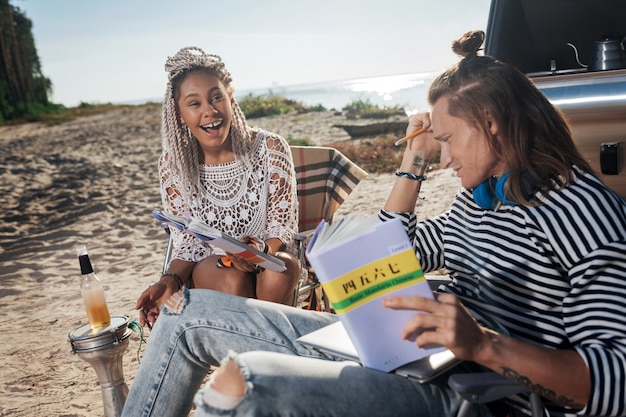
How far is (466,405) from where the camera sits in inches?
65.2

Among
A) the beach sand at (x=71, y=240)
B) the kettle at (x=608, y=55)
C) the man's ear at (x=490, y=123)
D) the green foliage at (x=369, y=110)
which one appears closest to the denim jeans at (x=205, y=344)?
the man's ear at (x=490, y=123)

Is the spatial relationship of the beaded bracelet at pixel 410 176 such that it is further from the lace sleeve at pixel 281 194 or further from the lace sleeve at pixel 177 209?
the lace sleeve at pixel 177 209

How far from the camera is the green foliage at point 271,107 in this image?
20.5 meters

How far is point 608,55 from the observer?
142 inches

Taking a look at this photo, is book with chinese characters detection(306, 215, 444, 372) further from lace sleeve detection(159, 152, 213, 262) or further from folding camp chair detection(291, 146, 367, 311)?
folding camp chair detection(291, 146, 367, 311)

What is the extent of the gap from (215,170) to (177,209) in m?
0.26

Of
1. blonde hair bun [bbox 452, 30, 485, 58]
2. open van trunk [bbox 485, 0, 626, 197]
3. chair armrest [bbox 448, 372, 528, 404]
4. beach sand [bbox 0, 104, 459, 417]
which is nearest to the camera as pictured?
chair armrest [bbox 448, 372, 528, 404]

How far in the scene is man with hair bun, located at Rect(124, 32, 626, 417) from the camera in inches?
63.0

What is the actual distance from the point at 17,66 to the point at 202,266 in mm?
29124

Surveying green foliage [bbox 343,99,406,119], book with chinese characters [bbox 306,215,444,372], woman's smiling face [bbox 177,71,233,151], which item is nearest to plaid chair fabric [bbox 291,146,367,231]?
woman's smiling face [bbox 177,71,233,151]

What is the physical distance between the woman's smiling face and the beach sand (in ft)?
5.02

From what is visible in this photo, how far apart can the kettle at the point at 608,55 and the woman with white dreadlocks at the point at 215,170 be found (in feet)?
5.40

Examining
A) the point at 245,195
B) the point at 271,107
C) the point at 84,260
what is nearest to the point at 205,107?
the point at 245,195

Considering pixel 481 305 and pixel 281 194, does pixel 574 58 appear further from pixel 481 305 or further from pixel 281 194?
pixel 481 305
